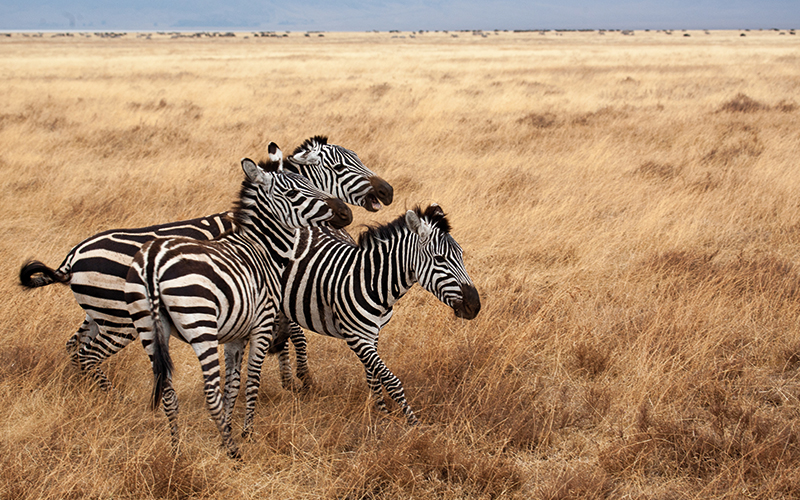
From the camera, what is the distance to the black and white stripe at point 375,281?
3.84 metres

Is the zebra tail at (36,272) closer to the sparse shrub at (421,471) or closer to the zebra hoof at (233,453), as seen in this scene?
the zebra hoof at (233,453)

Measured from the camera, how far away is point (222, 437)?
358 cm

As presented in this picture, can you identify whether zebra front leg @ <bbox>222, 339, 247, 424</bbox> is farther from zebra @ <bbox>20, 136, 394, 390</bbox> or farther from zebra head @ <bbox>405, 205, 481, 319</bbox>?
zebra head @ <bbox>405, 205, 481, 319</bbox>

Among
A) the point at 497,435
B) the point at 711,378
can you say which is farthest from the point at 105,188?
the point at 711,378

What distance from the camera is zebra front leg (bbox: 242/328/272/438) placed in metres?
3.72

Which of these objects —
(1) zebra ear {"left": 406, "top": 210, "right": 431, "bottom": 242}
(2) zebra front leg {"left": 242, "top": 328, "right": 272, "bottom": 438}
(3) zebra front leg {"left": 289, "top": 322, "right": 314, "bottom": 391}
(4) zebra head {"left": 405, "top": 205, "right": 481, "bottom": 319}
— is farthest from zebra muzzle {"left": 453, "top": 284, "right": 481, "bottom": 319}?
(3) zebra front leg {"left": 289, "top": 322, "right": 314, "bottom": 391}

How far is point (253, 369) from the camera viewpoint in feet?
12.4

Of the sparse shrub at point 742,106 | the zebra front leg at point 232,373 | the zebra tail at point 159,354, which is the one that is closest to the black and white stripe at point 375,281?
the zebra front leg at point 232,373

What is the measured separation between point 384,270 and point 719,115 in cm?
1435

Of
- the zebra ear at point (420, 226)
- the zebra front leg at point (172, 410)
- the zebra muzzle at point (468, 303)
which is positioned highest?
the zebra ear at point (420, 226)

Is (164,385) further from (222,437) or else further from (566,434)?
(566,434)

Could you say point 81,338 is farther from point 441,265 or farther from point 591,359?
point 591,359

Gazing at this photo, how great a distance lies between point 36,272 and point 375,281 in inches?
84.4

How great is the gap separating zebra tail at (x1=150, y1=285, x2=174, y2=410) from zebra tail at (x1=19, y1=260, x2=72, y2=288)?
1.02m
